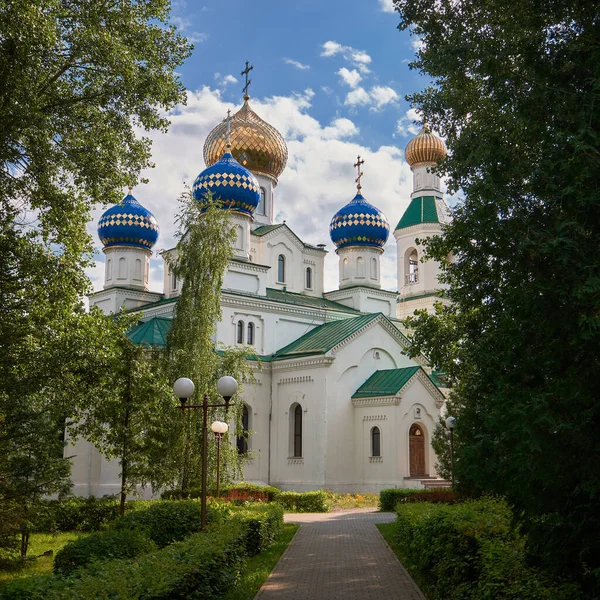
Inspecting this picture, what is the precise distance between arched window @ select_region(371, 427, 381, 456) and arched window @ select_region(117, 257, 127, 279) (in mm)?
12330

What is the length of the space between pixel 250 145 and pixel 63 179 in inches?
859

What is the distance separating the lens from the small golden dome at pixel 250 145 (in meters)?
32.2

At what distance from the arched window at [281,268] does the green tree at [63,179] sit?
20400mm

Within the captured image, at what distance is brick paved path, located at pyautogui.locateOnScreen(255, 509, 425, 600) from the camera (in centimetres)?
946

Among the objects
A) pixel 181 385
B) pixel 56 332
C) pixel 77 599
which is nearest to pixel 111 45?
pixel 56 332

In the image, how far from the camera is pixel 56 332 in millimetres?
11352

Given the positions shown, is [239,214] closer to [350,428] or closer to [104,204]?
[350,428]

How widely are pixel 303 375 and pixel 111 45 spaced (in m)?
18.9

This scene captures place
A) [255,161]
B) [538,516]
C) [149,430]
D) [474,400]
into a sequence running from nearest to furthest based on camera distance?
[538,516] → [474,400] → [149,430] → [255,161]

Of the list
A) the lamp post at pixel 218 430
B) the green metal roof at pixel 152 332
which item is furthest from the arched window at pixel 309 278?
the lamp post at pixel 218 430

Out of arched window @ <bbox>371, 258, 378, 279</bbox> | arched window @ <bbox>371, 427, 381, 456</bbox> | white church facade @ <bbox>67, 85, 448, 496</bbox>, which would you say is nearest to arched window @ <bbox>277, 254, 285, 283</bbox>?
white church facade @ <bbox>67, 85, 448, 496</bbox>

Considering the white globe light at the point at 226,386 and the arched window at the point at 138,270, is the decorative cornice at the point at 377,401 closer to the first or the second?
the arched window at the point at 138,270

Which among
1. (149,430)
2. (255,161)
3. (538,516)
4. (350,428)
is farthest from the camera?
(255,161)

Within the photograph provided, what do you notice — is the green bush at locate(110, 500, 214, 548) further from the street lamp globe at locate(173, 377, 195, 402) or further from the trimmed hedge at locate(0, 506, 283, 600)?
the street lamp globe at locate(173, 377, 195, 402)
